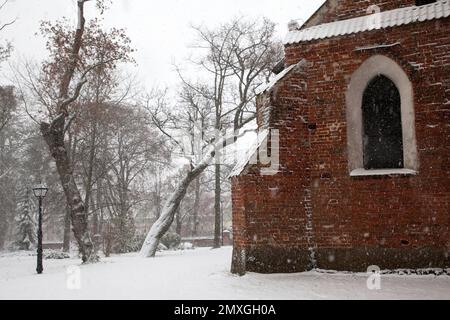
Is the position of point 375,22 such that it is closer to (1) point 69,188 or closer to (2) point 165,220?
(1) point 69,188

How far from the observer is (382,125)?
9070 mm

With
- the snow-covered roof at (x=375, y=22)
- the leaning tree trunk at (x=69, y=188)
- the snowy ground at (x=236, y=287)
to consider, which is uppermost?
the snow-covered roof at (x=375, y=22)

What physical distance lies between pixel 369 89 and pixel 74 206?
10806mm

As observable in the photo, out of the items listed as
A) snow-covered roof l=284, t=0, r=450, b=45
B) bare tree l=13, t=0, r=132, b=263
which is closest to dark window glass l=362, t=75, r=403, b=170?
snow-covered roof l=284, t=0, r=450, b=45

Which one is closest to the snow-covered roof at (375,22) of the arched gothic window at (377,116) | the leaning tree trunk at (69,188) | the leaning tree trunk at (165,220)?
the arched gothic window at (377,116)

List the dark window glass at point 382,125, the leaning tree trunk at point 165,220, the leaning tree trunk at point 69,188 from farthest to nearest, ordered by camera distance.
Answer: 1. the leaning tree trunk at point 165,220
2. the leaning tree trunk at point 69,188
3. the dark window glass at point 382,125

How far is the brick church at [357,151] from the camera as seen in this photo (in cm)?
849

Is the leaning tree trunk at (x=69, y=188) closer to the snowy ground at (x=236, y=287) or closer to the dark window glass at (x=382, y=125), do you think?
the snowy ground at (x=236, y=287)

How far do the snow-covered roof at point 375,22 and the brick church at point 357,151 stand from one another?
0.02 metres

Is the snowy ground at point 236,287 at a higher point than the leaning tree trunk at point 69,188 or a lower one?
lower

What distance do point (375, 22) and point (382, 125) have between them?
2.18 m

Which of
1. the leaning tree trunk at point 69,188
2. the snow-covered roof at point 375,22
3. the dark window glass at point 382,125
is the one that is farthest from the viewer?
the leaning tree trunk at point 69,188
